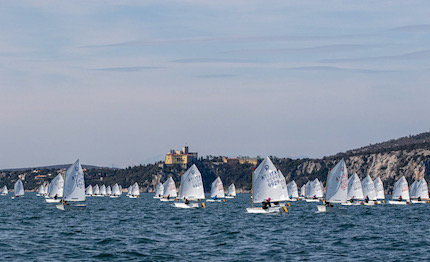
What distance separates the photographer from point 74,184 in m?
100

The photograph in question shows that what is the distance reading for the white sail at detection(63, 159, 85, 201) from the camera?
Answer: 9950 centimetres

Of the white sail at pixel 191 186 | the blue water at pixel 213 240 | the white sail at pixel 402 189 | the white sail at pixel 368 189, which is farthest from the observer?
the white sail at pixel 402 189

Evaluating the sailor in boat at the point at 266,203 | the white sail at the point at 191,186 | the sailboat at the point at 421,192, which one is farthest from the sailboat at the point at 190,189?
the sailboat at the point at 421,192

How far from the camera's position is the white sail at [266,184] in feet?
281

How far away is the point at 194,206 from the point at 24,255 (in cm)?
6989

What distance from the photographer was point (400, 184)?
5881 inches

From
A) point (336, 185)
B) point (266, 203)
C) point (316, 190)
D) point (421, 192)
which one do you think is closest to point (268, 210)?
point (266, 203)

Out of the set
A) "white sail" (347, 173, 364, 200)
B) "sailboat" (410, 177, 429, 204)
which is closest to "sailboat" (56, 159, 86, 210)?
"white sail" (347, 173, 364, 200)

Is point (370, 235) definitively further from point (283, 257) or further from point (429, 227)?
point (283, 257)

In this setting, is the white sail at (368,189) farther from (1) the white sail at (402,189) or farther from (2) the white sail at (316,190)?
(2) the white sail at (316,190)

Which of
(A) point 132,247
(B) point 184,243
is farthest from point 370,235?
(A) point 132,247

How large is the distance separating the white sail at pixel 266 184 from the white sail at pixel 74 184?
28601 mm

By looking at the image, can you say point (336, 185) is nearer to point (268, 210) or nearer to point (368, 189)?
point (268, 210)

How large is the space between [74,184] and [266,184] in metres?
31.4
